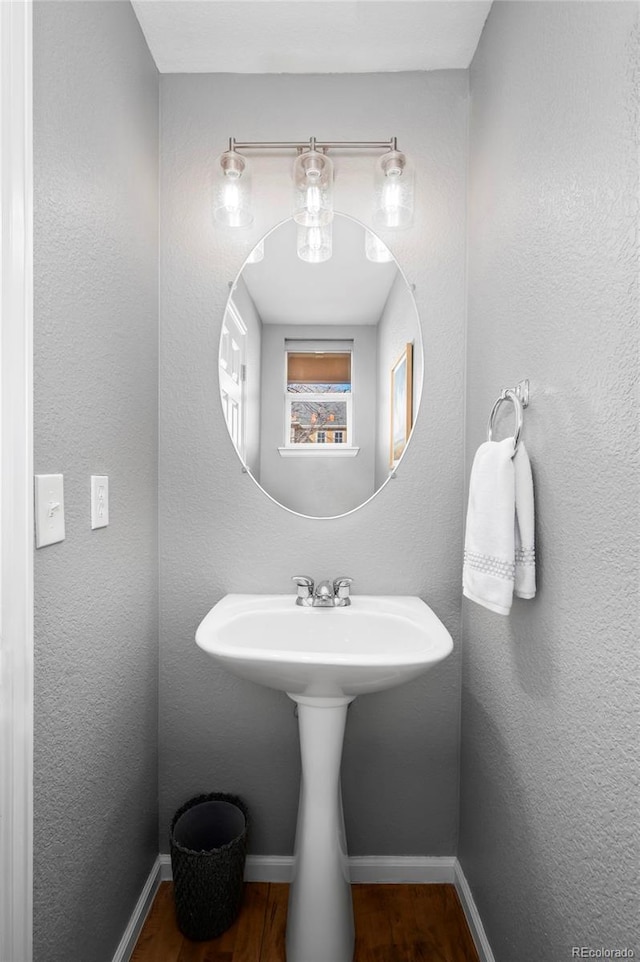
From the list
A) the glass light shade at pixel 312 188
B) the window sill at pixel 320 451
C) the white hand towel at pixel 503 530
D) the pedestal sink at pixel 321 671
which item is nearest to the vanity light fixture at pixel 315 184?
the glass light shade at pixel 312 188

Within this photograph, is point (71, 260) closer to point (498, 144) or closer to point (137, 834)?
point (498, 144)

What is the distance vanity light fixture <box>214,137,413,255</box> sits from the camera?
55.8 inches

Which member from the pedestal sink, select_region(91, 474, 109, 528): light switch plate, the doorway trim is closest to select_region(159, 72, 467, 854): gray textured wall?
the pedestal sink

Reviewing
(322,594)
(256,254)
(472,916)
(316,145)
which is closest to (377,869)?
(472,916)

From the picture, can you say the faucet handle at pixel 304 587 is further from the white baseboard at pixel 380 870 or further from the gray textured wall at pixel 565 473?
the white baseboard at pixel 380 870

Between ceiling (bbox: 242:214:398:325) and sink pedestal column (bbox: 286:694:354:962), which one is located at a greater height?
ceiling (bbox: 242:214:398:325)

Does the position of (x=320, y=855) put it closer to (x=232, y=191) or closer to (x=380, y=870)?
(x=380, y=870)

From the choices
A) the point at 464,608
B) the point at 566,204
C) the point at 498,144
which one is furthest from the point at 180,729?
the point at 498,144

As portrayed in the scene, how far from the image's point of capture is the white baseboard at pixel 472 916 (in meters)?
1.25

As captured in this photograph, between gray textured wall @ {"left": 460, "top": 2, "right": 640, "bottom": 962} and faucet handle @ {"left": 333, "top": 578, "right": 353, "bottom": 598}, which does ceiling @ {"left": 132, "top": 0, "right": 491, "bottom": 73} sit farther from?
faucet handle @ {"left": 333, "top": 578, "right": 353, "bottom": 598}

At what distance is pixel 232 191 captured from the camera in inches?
56.3

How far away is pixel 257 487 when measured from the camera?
1.53 meters

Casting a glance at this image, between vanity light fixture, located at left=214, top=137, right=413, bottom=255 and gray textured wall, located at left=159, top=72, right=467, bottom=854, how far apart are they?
0.18ft

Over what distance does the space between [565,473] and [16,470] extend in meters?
0.91
